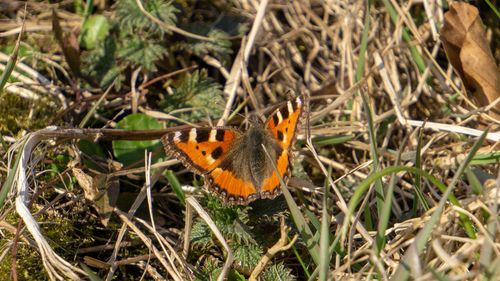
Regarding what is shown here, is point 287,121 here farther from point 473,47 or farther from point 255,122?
point 473,47

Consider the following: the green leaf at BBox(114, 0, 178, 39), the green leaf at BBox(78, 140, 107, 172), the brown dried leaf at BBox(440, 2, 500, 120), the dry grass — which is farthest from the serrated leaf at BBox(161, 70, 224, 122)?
the brown dried leaf at BBox(440, 2, 500, 120)

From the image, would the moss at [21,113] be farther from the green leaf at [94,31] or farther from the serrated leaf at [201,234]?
the serrated leaf at [201,234]

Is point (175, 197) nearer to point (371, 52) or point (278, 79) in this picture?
point (278, 79)

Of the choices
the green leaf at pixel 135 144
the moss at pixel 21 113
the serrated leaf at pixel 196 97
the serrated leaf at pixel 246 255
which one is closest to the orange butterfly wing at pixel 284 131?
the serrated leaf at pixel 246 255

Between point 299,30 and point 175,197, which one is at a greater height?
point 299,30

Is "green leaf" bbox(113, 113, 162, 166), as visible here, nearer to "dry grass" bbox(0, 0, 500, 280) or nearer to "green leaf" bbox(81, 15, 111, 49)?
"dry grass" bbox(0, 0, 500, 280)

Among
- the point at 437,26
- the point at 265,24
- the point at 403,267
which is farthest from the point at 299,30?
the point at 403,267

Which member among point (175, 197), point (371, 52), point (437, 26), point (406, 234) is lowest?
point (175, 197)
